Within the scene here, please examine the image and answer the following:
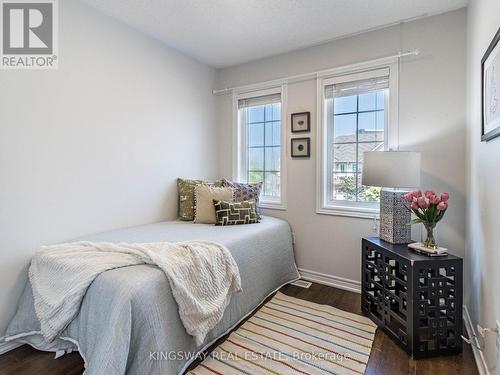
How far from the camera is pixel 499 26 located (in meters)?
1.25

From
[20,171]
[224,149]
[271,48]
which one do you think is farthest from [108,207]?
[271,48]

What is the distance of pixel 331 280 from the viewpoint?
2.71 meters

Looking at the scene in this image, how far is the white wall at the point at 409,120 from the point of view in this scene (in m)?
2.15

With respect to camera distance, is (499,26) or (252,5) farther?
(252,5)

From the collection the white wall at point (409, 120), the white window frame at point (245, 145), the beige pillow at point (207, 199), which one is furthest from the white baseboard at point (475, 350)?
the beige pillow at point (207, 199)

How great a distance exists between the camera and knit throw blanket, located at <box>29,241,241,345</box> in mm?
1455

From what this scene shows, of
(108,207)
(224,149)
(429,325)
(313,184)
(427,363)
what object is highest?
(224,149)

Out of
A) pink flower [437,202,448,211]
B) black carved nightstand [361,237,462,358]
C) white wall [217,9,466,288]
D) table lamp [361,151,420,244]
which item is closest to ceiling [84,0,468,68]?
white wall [217,9,466,288]

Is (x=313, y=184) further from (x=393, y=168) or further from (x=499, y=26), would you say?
(x=499, y=26)

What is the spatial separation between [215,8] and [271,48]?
0.85 meters

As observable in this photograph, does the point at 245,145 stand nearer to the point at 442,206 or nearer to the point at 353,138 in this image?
the point at 353,138

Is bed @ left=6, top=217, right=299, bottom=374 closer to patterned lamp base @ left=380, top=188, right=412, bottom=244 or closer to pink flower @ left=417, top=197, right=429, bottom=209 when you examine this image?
patterned lamp base @ left=380, top=188, right=412, bottom=244

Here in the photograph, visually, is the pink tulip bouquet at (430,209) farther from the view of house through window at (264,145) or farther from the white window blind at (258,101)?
the white window blind at (258,101)

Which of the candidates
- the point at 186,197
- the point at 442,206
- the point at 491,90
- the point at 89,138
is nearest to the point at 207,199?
the point at 186,197
